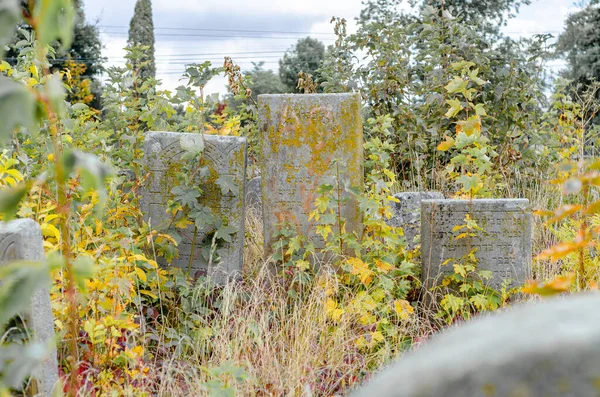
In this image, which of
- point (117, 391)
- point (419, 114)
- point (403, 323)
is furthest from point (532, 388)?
point (419, 114)

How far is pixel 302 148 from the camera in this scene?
4711 millimetres

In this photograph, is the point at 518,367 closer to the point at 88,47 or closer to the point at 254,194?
the point at 254,194

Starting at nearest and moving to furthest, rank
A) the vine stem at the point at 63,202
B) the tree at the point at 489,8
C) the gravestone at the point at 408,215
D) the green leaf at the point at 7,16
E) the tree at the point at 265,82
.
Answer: the green leaf at the point at 7,16 → the vine stem at the point at 63,202 → the gravestone at the point at 408,215 → the tree at the point at 489,8 → the tree at the point at 265,82

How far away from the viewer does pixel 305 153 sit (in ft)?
15.5

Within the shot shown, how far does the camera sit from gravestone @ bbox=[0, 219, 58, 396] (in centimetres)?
244

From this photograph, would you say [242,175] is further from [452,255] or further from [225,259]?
[452,255]

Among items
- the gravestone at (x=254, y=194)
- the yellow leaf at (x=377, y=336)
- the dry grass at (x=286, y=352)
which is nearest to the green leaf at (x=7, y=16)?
the dry grass at (x=286, y=352)

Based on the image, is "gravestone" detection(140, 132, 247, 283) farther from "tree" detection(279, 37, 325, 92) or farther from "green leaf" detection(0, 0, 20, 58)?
"tree" detection(279, 37, 325, 92)

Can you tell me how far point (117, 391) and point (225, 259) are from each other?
199 cm

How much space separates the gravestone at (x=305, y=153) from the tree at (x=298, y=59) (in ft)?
69.6

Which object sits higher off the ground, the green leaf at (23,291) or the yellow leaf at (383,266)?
the green leaf at (23,291)

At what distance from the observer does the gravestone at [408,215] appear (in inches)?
215

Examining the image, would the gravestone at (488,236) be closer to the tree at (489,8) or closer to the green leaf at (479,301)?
the green leaf at (479,301)

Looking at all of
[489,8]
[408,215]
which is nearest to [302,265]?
[408,215]
